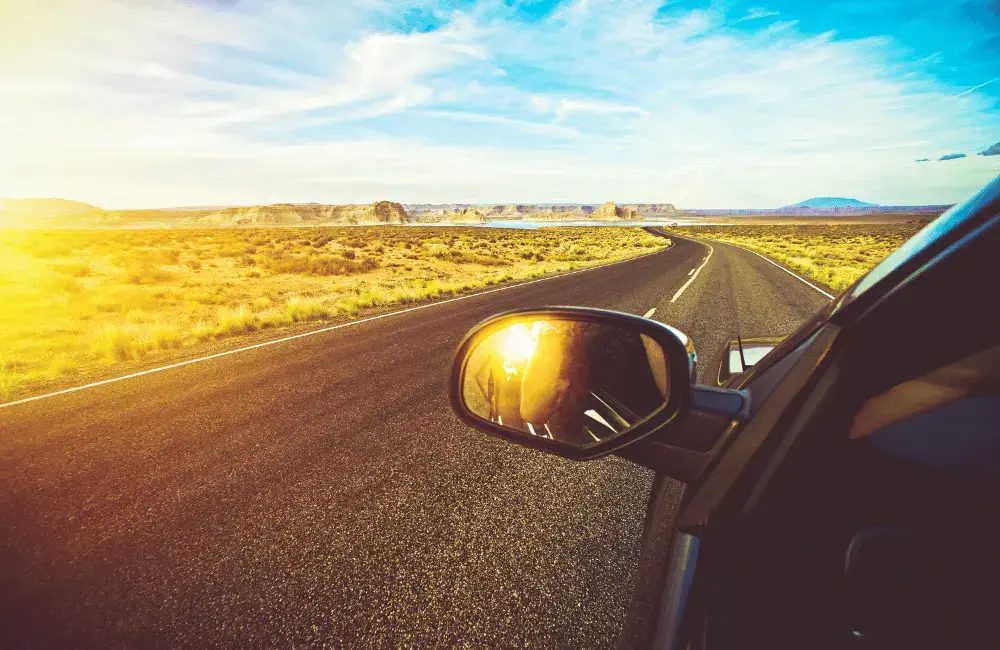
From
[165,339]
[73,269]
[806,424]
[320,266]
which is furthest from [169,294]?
[806,424]

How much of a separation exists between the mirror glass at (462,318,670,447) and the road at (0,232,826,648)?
1.20 m

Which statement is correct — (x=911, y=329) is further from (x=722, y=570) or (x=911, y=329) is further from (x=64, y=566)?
(x=64, y=566)

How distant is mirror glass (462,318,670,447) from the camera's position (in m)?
1.37

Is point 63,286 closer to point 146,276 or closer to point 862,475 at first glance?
point 146,276

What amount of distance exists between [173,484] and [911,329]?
423 cm

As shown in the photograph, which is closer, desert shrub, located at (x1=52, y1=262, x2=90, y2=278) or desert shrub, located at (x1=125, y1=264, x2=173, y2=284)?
desert shrub, located at (x1=125, y1=264, x2=173, y2=284)

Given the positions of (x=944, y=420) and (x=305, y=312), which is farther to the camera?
(x=305, y=312)

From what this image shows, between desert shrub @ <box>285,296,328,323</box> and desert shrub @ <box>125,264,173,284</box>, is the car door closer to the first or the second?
desert shrub @ <box>285,296,328,323</box>

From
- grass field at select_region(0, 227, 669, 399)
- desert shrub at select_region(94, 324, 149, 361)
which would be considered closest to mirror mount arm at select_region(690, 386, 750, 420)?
grass field at select_region(0, 227, 669, 399)

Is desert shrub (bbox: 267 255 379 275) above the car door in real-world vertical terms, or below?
below

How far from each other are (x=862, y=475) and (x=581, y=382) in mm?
743

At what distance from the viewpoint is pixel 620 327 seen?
143 cm

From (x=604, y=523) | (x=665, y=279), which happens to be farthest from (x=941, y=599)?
(x=665, y=279)

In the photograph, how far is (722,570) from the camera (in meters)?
0.90
